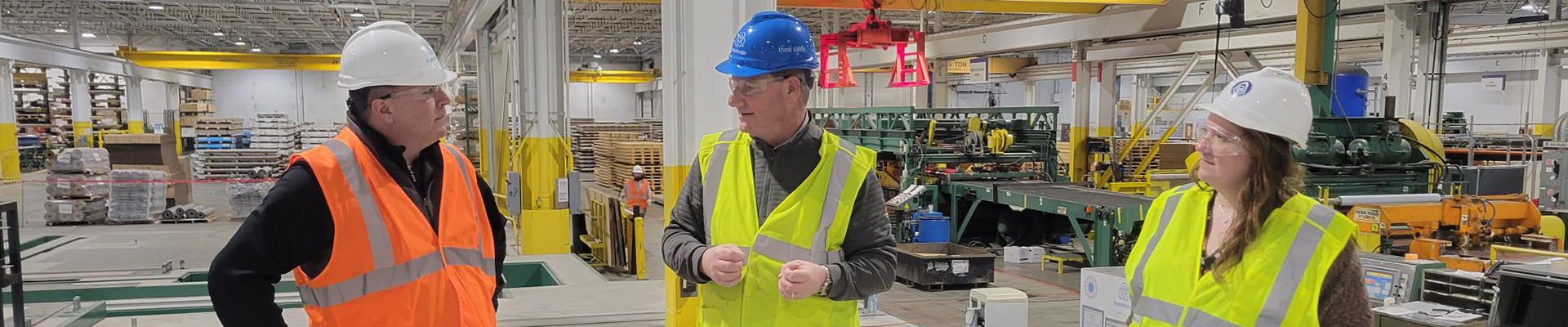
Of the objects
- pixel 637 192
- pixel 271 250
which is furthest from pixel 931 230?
pixel 271 250


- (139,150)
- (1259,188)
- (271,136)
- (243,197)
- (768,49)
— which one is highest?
(768,49)

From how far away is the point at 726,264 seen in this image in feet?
6.47

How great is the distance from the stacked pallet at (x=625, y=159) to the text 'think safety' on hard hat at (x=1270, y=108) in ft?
49.6

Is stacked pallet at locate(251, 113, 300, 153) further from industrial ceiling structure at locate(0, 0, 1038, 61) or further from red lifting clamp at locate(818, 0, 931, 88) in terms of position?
red lifting clamp at locate(818, 0, 931, 88)

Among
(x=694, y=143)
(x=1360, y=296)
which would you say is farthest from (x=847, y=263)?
(x=694, y=143)

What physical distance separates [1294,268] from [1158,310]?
1.05 feet

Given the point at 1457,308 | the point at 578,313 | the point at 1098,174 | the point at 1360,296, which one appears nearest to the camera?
the point at 1360,296

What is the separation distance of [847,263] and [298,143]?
20752 millimetres

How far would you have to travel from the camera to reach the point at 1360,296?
1968mm

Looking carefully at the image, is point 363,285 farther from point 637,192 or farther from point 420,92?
point 637,192

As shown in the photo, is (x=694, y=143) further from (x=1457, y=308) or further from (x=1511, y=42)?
(x=1511, y=42)

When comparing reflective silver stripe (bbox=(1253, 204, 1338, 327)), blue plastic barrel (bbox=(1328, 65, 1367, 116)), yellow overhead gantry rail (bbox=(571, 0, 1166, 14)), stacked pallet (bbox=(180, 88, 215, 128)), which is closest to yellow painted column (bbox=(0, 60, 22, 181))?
stacked pallet (bbox=(180, 88, 215, 128))

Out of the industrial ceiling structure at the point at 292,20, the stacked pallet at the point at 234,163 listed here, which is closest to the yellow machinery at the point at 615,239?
the industrial ceiling structure at the point at 292,20

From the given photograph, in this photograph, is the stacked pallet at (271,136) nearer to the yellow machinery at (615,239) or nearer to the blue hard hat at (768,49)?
the yellow machinery at (615,239)
